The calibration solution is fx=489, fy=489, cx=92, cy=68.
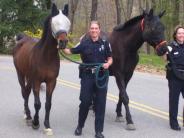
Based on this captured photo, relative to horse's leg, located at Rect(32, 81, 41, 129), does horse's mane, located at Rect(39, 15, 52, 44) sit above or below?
above

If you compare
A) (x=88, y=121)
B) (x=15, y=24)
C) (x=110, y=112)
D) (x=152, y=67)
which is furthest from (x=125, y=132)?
(x=15, y=24)

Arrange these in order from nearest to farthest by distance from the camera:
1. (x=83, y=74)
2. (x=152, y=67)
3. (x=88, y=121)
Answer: (x=83, y=74) → (x=88, y=121) → (x=152, y=67)

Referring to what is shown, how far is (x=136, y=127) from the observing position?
353 inches

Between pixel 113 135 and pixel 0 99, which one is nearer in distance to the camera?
pixel 113 135

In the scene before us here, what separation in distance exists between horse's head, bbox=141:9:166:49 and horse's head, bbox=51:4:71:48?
159 centimetres

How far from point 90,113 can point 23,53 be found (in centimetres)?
210

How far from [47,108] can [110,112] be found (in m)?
2.49

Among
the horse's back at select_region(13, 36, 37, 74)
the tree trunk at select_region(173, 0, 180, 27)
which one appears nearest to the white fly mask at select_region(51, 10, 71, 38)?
the horse's back at select_region(13, 36, 37, 74)

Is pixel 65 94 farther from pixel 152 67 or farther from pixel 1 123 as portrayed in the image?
pixel 152 67

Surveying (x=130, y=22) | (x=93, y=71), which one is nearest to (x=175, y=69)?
(x=130, y=22)

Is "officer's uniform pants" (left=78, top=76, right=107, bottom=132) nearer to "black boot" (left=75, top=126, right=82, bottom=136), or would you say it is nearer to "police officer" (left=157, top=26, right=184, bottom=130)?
"black boot" (left=75, top=126, right=82, bottom=136)

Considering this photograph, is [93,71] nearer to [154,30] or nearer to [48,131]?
[48,131]

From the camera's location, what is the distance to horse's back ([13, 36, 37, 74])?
9.17 m

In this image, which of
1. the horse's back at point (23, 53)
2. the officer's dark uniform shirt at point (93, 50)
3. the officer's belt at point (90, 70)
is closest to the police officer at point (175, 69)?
the officer's dark uniform shirt at point (93, 50)
